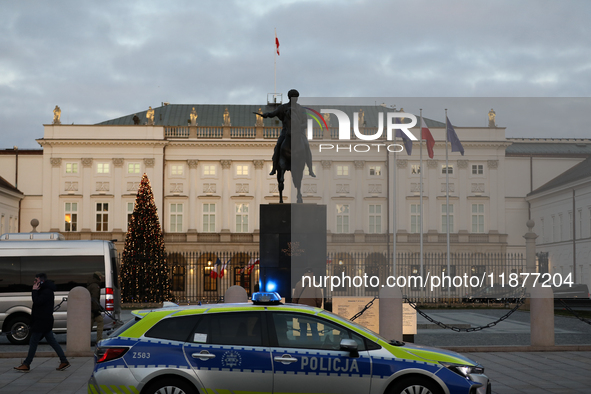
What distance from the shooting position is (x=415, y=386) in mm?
7262

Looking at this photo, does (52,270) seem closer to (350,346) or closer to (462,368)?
(350,346)

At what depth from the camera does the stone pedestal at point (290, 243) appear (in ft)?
49.3

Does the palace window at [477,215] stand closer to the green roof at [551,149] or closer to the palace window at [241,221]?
the green roof at [551,149]

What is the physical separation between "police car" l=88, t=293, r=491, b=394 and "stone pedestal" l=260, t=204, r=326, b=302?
7505 millimetres

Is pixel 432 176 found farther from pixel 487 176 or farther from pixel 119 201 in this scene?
pixel 119 201

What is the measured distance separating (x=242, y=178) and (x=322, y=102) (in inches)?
1768

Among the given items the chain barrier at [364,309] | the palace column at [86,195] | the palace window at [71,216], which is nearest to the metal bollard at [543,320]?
the chain barrier at [364,309]

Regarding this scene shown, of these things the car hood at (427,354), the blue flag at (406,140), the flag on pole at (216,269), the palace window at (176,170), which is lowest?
the flag on pole at (216,269)

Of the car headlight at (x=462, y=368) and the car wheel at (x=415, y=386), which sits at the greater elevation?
the car headlight at (x=462, y=368)

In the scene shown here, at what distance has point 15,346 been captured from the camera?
16953mm

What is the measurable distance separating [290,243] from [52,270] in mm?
7394

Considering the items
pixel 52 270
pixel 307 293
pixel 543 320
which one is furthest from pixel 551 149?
pixel 52 270

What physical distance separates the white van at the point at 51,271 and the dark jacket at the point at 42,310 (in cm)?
617

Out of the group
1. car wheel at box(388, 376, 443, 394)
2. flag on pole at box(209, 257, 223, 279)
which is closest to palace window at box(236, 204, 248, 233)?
flag on pole at box(209, 257, 223, 279)
